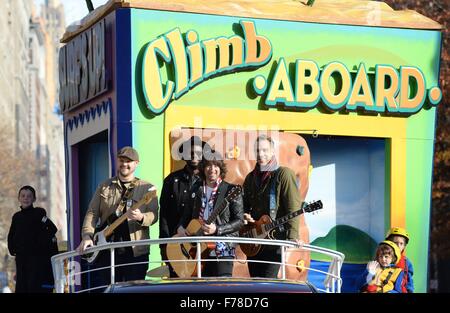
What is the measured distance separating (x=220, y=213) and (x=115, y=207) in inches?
30.5

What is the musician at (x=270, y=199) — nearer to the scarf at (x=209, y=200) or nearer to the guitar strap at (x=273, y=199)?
the guitar strap at (x=273, y=199)

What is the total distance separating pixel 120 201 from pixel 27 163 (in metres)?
48.2

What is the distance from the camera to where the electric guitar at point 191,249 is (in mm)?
11336

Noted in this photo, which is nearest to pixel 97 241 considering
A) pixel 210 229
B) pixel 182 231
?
pixel 182 231

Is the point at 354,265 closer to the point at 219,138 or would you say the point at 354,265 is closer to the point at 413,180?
the point at 413,180

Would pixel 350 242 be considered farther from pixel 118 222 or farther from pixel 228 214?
pixel 118 222

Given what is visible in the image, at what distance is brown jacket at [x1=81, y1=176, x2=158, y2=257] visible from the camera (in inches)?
444

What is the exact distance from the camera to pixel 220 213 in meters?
11.4

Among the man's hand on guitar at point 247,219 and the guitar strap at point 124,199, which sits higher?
the guitar strap at point 124,199

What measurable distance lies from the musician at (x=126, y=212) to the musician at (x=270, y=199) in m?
0.86

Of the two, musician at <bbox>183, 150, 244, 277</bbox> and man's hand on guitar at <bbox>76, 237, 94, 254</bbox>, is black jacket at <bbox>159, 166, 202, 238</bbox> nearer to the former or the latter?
musician at <bbox>183, 150, 244, 277</bbox>

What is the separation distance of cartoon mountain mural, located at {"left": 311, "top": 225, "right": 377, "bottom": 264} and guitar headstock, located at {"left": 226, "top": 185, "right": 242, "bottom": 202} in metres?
2.02

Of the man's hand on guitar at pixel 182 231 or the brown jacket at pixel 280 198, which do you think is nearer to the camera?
the man's hand on guitar at pixel 182 231

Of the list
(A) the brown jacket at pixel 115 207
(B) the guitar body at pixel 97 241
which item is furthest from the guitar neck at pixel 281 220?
(B) the guitar body at pixel 97 241
